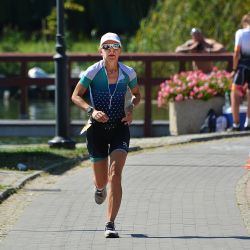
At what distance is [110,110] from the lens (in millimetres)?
10039

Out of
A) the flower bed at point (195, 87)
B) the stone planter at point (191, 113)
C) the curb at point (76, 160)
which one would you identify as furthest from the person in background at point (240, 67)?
the stone planter at point (191, 113)

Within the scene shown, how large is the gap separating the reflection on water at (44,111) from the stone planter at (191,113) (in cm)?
198

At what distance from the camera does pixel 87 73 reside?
394 inches

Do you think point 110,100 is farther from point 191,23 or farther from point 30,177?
point 191,23

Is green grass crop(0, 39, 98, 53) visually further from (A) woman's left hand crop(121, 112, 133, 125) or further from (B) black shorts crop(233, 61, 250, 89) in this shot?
(A) woman's left hand crop(121, 112, 133, 125)

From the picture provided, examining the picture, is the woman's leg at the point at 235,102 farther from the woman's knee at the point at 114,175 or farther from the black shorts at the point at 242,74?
the woman's knee at the point at 114,175

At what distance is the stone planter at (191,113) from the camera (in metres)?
18.5

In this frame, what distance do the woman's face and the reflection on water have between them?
10551mm

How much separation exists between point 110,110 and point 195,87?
8.50m

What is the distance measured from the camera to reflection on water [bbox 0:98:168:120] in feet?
70.5

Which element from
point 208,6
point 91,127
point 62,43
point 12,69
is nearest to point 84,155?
point 62,43

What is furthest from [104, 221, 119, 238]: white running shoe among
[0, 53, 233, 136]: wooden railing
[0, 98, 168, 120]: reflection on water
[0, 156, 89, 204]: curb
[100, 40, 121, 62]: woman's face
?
[0, 98, 168, 120]: reflection on water

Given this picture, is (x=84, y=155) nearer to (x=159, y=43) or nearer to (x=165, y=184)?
(x=165, y=184)

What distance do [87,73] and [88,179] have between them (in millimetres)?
3387
